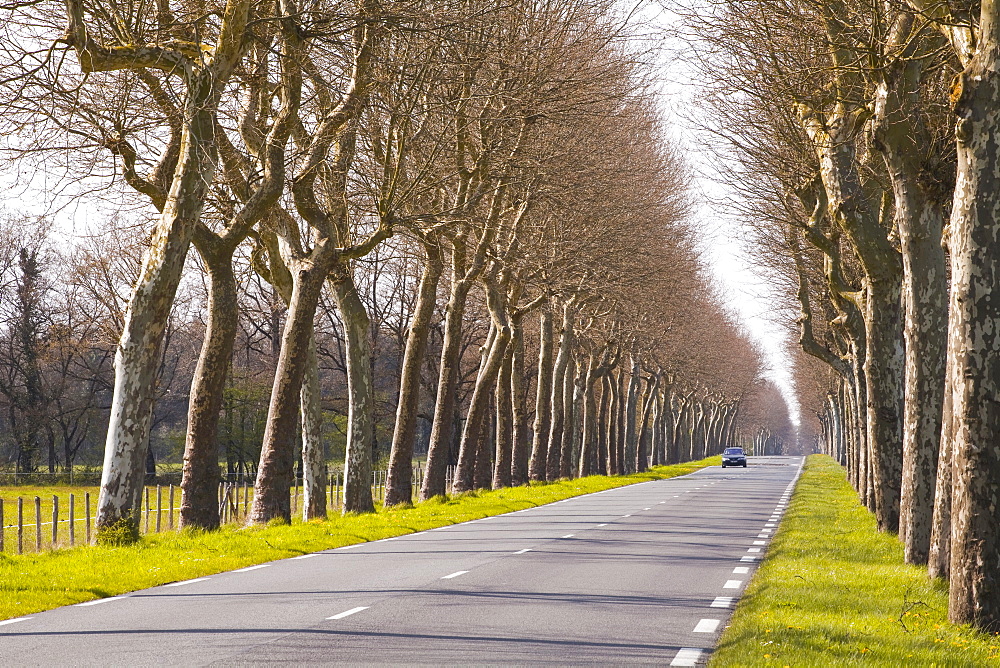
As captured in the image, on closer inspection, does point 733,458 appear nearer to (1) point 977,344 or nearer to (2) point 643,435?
(2) point 643,435

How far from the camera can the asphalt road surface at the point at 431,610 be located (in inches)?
327

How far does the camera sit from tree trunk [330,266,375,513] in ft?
78.3

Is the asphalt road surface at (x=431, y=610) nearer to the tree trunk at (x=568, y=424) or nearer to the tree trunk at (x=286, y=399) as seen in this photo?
the tree trunk at (x=286, y=399)

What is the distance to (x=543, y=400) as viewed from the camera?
41.9 meters

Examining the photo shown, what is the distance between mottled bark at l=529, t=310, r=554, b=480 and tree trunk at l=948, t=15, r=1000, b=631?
3101 centimetres

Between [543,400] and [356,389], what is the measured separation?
1838 centimetres

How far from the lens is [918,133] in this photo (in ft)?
43.8

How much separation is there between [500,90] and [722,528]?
997 cm

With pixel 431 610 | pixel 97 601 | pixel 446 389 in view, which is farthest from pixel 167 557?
pixel 446 389

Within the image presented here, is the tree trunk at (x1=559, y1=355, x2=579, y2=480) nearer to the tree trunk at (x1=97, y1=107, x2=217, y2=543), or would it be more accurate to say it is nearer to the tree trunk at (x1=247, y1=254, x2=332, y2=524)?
the tree trunk at (x1=247, y1=254, x2=332, y2=524)

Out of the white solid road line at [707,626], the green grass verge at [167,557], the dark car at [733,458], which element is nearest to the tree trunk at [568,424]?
the green grass verge at [167,557]

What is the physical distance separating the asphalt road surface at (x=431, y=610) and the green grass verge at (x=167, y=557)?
0.44m

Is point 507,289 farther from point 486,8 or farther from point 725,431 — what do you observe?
point 725,431

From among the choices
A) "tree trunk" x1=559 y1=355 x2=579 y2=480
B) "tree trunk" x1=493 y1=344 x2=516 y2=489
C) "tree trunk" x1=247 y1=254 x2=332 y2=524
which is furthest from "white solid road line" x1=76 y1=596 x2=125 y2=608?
"tree trunk" x1=559 y1=355 x2=579 y2=480
